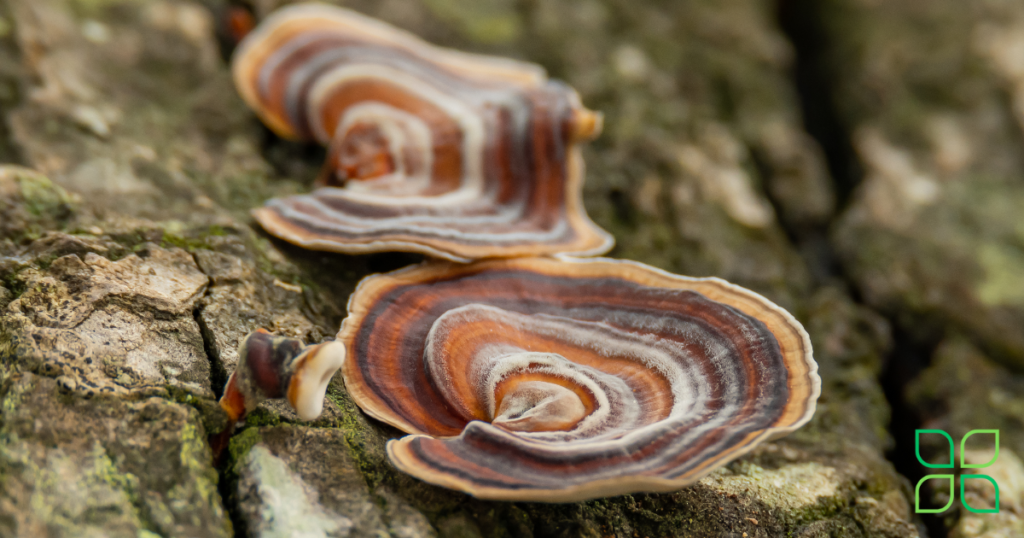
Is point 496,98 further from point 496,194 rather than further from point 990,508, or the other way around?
point 990,508

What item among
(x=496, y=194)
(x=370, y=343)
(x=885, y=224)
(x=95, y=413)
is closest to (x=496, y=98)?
(x=496, y=194)

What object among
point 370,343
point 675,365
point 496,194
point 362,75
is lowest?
point 370,343

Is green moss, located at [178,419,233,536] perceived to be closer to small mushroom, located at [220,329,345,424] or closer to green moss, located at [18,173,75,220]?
small mushroom, located at [220,329,345,424]

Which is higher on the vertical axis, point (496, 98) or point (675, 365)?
point (496, 98)

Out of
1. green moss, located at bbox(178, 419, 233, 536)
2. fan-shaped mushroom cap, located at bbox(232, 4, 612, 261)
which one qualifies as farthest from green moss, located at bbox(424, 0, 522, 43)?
green moss, located at bbox(178, 419, 233, 536)

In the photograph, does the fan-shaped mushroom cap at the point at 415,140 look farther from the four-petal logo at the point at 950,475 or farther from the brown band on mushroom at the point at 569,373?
the four-petal logo at the point at 950,475

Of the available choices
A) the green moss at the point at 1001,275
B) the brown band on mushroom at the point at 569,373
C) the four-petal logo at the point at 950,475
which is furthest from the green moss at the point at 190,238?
the green moss at the point at 1001,275
